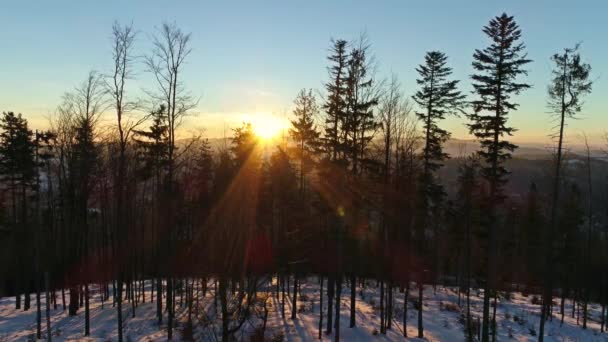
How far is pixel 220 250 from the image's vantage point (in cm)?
1247

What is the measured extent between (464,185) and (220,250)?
31062 mm

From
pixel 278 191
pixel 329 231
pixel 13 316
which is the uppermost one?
pixel 278 191

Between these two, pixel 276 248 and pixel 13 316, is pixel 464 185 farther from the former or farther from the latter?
pixel 13 316

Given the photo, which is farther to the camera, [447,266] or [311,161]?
[447,266]

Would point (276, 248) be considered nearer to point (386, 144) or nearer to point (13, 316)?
point (386, 144)

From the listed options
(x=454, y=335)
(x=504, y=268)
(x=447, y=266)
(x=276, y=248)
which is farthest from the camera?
(x=447, y=266)

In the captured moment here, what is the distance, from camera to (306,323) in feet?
83.1

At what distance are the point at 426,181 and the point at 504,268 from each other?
117 feet

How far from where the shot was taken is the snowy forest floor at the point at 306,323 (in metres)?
22.0

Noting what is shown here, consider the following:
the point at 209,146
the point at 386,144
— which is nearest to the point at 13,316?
the point at 209,146

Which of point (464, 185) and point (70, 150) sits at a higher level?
point (70, 150)

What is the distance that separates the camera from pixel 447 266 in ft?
207

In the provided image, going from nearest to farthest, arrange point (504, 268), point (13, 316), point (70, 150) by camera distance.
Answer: point (70, 150) → point (13, 316) → point (504, 268)

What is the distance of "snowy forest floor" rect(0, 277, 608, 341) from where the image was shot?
2195cm
